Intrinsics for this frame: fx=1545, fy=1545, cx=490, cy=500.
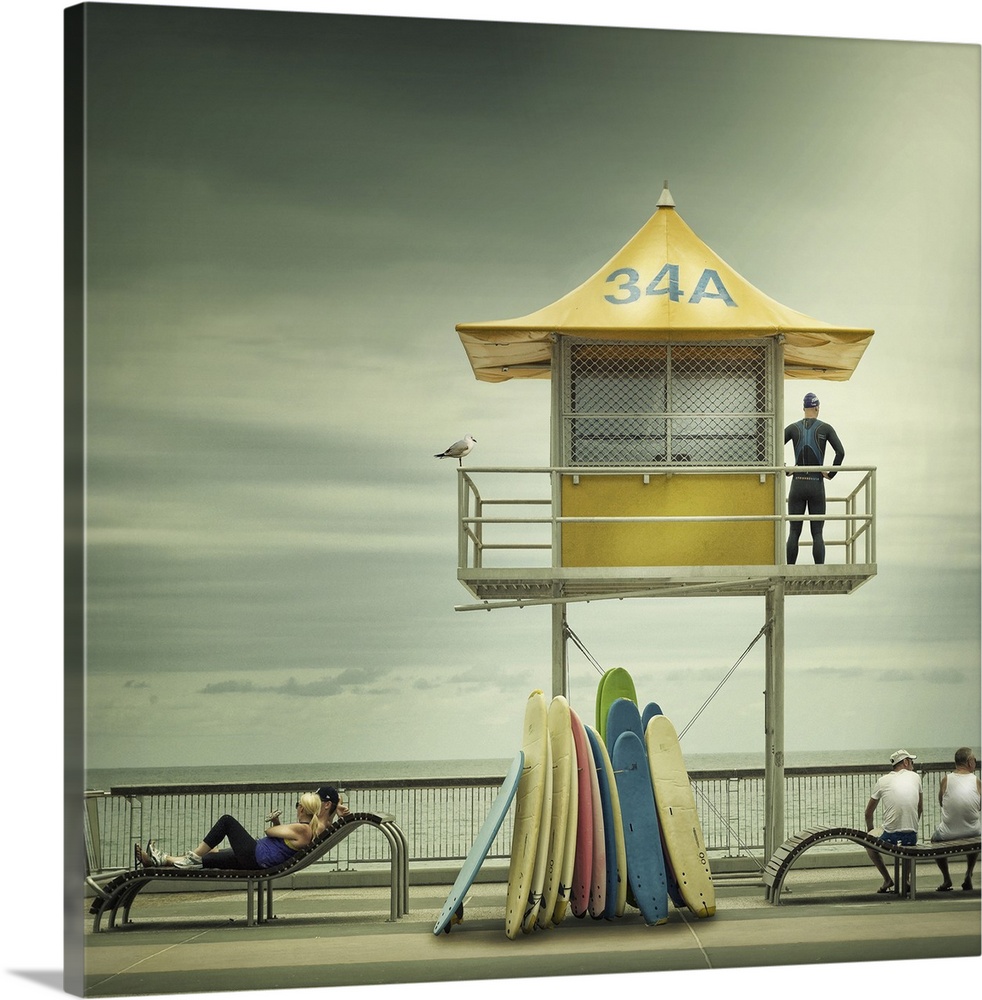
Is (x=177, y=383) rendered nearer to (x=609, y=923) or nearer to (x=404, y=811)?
(x=609, y=923)

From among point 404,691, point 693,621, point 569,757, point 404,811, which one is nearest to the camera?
point 569,757

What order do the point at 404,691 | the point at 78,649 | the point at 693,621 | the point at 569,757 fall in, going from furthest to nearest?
the point at 693,621, the point at 404,691, the point at 569,757, the point at 78,649

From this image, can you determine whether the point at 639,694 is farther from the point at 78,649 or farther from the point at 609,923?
the point at 78,649

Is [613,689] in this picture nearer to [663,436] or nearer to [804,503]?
[663,436]

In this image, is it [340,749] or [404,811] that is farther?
[404,811]

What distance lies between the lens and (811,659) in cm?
1253

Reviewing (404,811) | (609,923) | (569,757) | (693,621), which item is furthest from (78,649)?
(404,811)

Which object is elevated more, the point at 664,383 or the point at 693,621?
the point at 664,383

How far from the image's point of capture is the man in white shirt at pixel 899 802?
38.6 feet

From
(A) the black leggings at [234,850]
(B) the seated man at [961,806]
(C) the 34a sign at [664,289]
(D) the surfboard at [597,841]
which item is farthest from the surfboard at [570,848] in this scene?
(C) the 34a sign at [664,289]

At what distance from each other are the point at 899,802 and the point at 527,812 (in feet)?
9.88

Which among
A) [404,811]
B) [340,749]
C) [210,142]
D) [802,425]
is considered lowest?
[404,811]

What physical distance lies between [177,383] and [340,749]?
3184 millimetres

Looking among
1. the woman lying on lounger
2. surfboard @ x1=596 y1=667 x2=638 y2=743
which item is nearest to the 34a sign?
surfboard @ x1=596 y1=667 x2=638 y2=743
